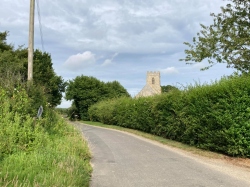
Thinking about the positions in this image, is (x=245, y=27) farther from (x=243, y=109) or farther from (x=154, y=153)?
(x=154, y=153)

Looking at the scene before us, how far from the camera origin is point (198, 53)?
17.5m

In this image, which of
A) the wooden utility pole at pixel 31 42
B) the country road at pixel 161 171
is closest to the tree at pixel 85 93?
the wooden utility pole at pixel 31 42

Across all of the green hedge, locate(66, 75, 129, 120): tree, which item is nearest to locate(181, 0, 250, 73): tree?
the green hedge

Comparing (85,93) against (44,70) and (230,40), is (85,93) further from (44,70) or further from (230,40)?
(230,40)

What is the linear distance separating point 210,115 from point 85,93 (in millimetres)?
44958

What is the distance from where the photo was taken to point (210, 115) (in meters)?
11.8

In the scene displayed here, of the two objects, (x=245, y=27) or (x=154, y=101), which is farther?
(x=154, y=101)

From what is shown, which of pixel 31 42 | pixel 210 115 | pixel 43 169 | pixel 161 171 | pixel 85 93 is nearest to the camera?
pixel 43 169

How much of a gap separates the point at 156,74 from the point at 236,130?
109m

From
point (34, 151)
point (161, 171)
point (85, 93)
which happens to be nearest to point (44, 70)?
point (85, 93)

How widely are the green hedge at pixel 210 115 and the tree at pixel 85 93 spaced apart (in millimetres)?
36437

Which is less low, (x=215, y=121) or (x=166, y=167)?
(x=215, y=121)

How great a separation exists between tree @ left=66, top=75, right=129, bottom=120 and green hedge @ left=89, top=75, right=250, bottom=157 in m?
36.4

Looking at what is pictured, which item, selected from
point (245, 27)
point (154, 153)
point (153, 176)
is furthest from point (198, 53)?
point (153, 176)
